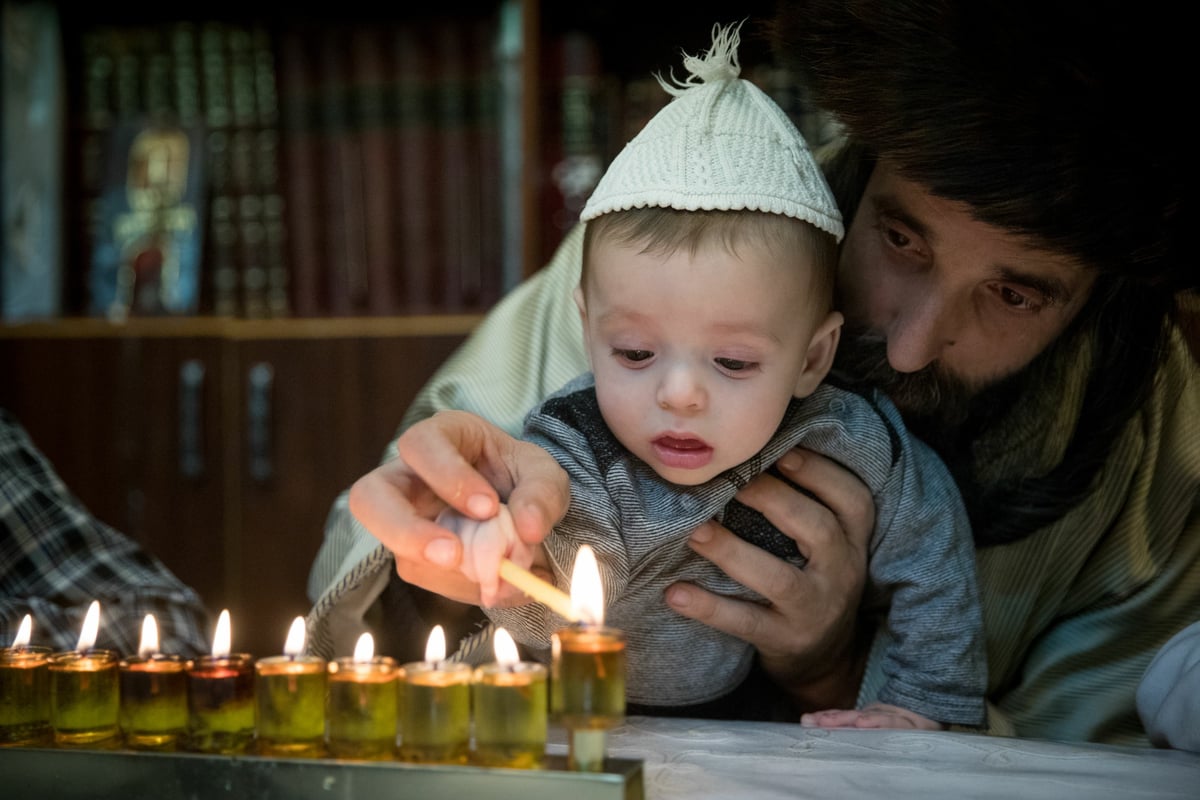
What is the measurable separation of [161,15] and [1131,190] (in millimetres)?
2250

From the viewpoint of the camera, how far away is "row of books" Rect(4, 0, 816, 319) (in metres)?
2.48

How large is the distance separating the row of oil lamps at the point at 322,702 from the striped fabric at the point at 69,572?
23.9 inches

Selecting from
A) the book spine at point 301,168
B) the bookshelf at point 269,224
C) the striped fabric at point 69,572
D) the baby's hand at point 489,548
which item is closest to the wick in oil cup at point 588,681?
the baby's hand at point 489,548

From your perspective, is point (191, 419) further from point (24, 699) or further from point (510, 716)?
point (510, 716)

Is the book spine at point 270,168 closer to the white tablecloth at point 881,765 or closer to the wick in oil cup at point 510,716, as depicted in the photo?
the white tablecloth at point 881,765

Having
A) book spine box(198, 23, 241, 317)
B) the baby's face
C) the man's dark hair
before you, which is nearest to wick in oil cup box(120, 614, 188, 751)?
the baby's face

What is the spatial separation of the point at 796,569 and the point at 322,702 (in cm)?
56

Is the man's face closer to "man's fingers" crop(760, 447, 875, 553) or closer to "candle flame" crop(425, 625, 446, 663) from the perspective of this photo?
"man's fingers" crop(760, 447, 875, 553)

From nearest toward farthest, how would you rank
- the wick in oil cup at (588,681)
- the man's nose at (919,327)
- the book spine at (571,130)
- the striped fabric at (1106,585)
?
the wick in oil cup at (588,681)
the man's nose at (919,327)
the striped fabric at (1106,585)
the book spine at (571,130)

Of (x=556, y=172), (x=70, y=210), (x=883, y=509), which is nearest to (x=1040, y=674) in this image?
(x=883, y=509)

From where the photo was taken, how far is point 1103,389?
135 cm

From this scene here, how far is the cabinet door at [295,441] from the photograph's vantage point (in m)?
2.55

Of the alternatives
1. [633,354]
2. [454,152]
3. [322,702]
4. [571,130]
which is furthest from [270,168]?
[322,702]

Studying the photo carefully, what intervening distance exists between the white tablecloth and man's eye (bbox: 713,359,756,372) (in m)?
0.30
